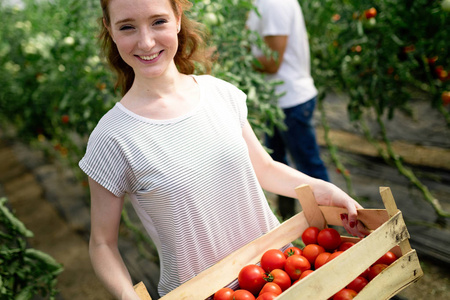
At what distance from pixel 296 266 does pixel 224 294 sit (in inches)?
7.1

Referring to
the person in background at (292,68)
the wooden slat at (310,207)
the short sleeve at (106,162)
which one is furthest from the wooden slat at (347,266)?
the person in background at (292,68)

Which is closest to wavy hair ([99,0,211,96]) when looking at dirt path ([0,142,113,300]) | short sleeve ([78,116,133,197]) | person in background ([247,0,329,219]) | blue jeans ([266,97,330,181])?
short sleeve ([78,116,133,197])

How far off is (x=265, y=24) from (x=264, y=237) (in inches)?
54.3

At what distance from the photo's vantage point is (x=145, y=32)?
0.93 m

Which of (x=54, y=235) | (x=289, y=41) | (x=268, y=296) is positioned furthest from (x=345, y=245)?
(x=54, y=235)

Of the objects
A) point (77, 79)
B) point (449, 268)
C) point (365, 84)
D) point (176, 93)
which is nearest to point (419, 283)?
point (449, 268)

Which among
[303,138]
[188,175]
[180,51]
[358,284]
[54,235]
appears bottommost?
[54,235]

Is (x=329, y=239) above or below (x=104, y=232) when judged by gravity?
below

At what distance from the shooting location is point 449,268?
→ 82.0 inches

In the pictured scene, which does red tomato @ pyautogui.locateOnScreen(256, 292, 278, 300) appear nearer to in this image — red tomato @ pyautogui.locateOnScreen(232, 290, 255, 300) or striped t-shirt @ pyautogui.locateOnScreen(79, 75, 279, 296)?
red tomato @ pyautogui.locateOnScreen(232, 290, 255, 300)

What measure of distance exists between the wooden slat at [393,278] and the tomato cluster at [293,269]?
33mm

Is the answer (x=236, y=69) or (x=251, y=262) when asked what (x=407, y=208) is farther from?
(x=251, y=262)

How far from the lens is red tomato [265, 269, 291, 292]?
920 millimetres

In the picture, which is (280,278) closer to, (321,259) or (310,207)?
(321,259)
